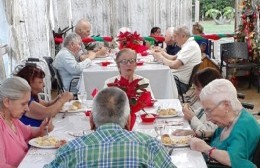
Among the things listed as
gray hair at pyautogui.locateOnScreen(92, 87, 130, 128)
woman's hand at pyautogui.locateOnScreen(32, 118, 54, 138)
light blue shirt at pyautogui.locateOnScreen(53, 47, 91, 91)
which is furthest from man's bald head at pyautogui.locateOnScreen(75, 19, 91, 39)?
gray hair at pyautogui.locateOnScreen(92, 87, 130, 128)

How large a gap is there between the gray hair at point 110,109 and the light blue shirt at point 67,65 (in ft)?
11.4

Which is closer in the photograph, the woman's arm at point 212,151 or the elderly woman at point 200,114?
the woman's arm at point 212,151

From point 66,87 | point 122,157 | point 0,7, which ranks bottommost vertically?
point 66,87

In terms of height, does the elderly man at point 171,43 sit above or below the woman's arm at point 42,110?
above

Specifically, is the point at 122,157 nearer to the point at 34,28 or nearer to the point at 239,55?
the point at 34,28

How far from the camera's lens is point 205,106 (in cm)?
254

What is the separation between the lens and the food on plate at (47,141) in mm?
A: 2594

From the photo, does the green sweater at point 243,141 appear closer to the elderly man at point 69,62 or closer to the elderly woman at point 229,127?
the elderly woman at point 229,127

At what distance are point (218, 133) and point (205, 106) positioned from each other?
1.16 feet

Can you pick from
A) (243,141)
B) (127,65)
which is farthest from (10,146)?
(127,65)

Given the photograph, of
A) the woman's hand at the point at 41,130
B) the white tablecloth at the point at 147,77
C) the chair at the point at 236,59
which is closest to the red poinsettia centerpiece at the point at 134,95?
the woman's hand at the point at 41,130

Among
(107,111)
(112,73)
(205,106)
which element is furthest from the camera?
(112,73)

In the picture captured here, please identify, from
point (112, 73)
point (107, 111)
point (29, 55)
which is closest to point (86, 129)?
point (107, 111)

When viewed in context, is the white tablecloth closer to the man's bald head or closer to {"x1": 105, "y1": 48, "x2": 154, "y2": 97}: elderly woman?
{"x1": 105, "y1": 48, "x2": 154, "y2": 97}: elderly woman
